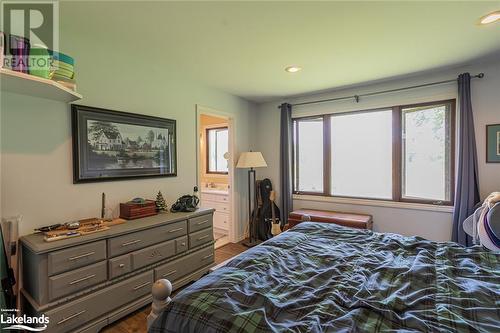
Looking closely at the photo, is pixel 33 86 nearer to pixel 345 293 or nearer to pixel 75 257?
pixel 75 257

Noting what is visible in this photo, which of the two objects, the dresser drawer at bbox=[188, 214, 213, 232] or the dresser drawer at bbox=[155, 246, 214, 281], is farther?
the dresser drawer at bbox=[188, 214, 213, 232]

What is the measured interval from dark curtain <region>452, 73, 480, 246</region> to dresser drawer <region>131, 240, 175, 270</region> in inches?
128

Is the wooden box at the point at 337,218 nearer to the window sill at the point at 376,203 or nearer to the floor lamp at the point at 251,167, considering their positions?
the window sill at the point at 376,203

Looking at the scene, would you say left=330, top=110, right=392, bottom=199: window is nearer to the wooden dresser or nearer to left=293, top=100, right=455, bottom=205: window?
left=293, top=100, right=455, bottom=205: window

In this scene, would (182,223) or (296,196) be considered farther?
(296,196)

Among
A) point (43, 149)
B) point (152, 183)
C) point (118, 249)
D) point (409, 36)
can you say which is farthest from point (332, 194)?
point (43, 149)

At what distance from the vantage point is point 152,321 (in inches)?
44.8

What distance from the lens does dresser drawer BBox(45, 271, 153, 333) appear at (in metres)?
1.63

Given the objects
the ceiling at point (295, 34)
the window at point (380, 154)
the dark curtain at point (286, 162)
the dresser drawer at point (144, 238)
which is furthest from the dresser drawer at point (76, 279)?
the window at point (380, 154)

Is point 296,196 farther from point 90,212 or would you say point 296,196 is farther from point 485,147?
point 90,212

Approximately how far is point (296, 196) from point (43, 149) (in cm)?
342

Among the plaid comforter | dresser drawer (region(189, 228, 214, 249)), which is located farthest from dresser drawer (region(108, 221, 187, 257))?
the plaid comforter

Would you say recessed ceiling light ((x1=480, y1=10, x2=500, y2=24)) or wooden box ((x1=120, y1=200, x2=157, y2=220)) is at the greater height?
recessed ceiling light ((x1=480, y1=10, x2=500, y2=24))

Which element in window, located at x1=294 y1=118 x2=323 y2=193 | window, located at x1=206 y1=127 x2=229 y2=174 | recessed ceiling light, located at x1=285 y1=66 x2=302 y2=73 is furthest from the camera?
window, located at x1=206 y1=127 x2=229 y2=174
